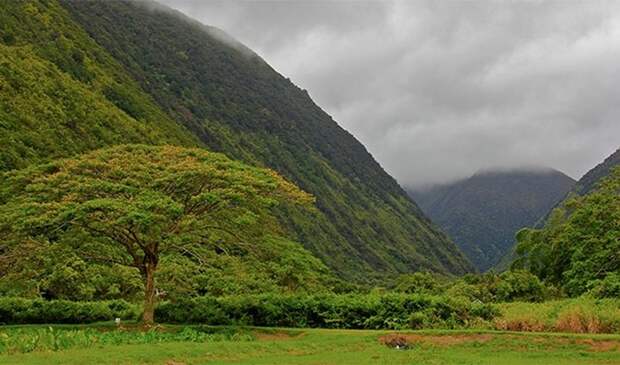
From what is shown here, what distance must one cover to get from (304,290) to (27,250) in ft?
38.8

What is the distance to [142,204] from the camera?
23844 millimetres

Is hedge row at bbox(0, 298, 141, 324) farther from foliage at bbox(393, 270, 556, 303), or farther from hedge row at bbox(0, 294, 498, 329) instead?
foliage at bbox(393, 270, 556, 303)

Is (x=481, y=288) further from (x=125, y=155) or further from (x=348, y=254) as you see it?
(x=348, y=254)

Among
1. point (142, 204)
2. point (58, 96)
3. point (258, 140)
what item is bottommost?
point (142, 204)

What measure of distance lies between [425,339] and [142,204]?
11.0m

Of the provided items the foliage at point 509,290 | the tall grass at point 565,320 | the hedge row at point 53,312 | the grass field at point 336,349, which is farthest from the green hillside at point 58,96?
the tall grass at point 565,320

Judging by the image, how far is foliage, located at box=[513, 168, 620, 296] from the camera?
141 feet

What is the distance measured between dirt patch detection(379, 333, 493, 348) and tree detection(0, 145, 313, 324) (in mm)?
6994

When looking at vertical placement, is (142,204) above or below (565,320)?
above

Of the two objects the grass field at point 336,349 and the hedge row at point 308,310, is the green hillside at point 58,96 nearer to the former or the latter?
the hedge row at point 308,310

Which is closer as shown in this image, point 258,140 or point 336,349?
point 336,349

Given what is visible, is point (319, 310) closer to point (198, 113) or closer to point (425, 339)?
point (425, 339)

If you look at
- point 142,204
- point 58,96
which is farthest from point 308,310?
point 58,96

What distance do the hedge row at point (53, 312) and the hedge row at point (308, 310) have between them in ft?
11.2
